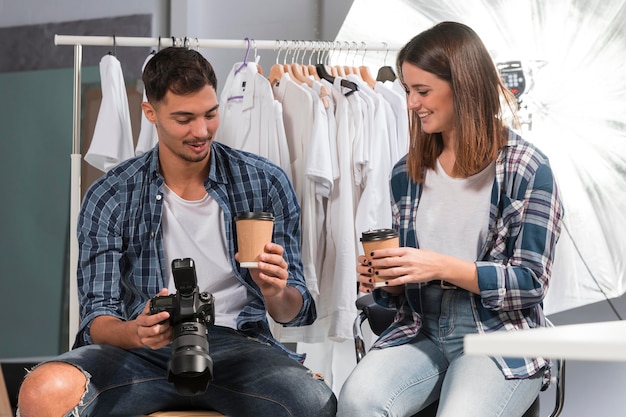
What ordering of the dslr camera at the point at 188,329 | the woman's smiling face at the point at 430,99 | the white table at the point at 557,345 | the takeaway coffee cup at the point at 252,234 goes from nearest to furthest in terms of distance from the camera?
the white table at the point at 557,345, the dslr camera at the point at 188,329, the takeaway coffee cup at the point at 252,234, the woman's smiling face at the point at 430,99

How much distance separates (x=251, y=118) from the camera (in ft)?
9.64

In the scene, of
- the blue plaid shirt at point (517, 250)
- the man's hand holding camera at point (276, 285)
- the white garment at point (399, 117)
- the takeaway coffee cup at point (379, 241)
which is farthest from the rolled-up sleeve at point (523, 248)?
the white garment at point (399, 117)

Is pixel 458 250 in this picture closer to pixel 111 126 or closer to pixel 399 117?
pixel 399 117

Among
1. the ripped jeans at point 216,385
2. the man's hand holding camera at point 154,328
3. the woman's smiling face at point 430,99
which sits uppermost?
the woman's smiling face at point 430,99

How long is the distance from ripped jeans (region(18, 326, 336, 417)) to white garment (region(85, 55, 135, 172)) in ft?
3.01

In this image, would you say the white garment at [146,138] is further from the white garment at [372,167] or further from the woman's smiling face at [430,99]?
the woman's smiling face at [430,99]

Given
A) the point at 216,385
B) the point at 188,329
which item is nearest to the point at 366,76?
the point at 216,385

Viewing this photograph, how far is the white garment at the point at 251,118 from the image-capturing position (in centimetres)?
291

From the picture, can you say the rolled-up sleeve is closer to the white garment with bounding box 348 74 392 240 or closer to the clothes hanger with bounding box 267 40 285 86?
the white garment with bounding box 348 74 392 240

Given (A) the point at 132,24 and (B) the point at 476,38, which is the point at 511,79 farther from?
(A) the point at 132,24

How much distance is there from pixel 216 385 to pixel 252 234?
425mm

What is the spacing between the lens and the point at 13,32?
402 centimetres

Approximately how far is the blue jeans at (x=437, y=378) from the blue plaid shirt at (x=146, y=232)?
1.38 feet

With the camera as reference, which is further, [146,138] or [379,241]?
[146,138]
